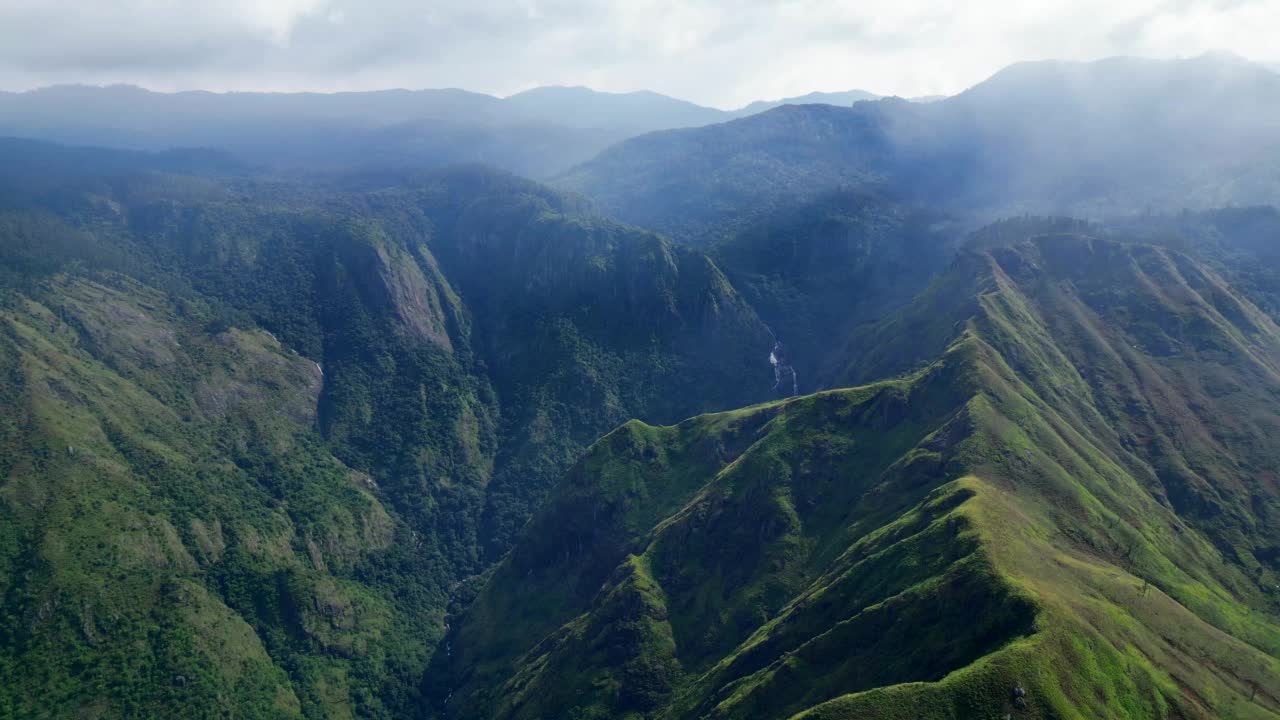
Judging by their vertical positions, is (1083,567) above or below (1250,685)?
above

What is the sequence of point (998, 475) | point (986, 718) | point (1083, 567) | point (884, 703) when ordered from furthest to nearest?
point (998, 475) < point (1083, 567) < point (884, 703) < point (986, 718)

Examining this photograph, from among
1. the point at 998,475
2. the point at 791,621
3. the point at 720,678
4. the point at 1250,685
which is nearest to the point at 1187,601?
the point at 1250,685

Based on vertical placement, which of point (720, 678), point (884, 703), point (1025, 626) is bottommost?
point (720, 678)

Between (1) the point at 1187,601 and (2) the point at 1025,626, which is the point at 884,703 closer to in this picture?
(2) the point at 1025,626

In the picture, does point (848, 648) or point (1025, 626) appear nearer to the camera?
point (1025, 626)

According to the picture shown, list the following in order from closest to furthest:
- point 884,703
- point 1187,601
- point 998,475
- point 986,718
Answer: point 986,718
point 884,703
point 1187,601
point 998,475

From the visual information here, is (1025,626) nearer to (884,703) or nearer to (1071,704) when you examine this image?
(1071,704)

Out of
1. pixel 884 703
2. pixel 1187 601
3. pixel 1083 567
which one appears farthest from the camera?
pixel 1187 601

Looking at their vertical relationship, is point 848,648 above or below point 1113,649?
below

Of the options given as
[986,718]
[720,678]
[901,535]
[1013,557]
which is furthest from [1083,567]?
[720,678]
